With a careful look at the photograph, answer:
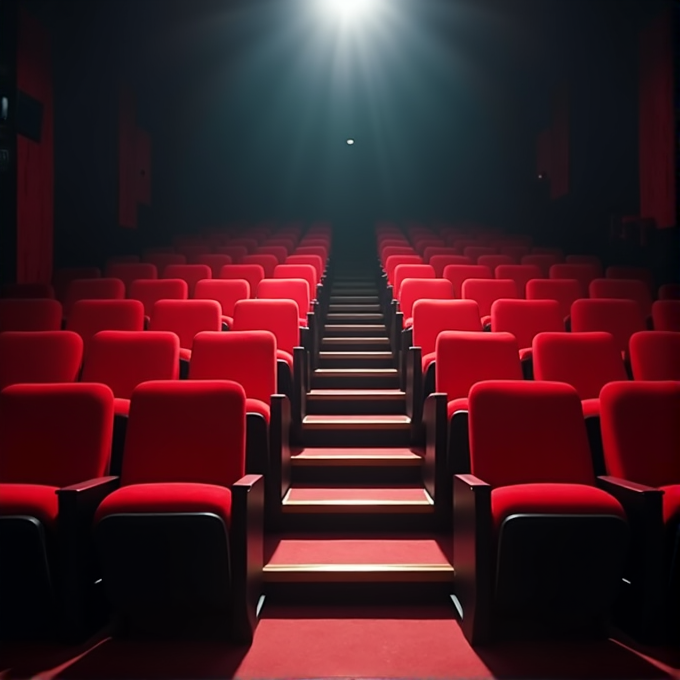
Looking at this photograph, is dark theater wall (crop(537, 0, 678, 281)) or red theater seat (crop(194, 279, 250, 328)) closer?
red theater seat (crop(194, 279, 250, 328))

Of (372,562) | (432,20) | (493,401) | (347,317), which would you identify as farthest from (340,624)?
(432,20)

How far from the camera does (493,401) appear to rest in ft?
3.44

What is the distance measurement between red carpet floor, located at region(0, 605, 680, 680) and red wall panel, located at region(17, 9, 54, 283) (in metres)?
1.88

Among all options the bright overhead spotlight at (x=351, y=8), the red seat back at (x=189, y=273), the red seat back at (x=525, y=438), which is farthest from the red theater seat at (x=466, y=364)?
the bright overhead spotlight at (x=351, y=8)

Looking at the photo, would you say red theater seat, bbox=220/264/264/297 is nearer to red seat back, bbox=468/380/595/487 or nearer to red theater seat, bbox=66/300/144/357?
red theater seat, bbox=66/300/144/357

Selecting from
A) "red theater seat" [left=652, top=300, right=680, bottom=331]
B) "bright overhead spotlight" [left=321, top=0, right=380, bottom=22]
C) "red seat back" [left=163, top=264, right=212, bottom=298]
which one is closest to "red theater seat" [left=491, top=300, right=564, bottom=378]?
"red theater seat" [left=652, top=300, right=680, bottom=331]

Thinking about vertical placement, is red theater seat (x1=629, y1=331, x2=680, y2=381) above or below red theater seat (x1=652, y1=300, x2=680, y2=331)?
below

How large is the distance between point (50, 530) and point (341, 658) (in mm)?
383

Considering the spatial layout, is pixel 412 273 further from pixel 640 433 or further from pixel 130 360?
pixel 640 433

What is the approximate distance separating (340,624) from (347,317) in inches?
56.9

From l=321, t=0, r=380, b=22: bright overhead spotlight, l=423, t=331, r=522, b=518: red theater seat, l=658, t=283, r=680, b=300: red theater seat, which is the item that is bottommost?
l=423, t=331, r=522, b=518: red theater seat

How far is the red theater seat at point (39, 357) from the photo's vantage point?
4.34 feet

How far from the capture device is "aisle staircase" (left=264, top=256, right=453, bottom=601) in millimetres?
1026

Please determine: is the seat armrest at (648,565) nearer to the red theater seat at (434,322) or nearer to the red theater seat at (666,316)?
the red theater seat at (434,322)
